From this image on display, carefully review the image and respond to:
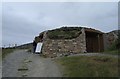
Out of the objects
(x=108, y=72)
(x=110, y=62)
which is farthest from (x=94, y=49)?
(x=108, y=72)

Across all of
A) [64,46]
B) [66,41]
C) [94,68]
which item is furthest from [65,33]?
[94,68]

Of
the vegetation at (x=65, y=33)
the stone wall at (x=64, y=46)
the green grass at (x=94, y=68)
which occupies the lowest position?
the green grass at (x=94, y=68)

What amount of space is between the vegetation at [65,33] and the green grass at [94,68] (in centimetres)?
880

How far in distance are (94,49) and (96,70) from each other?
15.2 meters

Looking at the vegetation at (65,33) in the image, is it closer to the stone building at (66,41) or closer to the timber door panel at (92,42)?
the stone building at (66,41)

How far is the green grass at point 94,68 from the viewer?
14994 mm

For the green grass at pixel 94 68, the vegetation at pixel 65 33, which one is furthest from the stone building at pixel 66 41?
the green grass at pixel 94 68

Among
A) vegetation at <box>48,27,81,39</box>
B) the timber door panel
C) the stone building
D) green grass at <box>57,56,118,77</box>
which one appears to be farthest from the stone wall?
green grass at <box>57,56,118,77</box>

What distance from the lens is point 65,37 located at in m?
27.2

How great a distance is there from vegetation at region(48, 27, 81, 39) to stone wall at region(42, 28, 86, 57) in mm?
505

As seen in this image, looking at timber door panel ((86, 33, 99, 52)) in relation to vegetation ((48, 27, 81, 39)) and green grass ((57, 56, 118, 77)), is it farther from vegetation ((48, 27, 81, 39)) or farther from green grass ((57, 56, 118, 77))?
green grass ((57, 56, 118, 77))

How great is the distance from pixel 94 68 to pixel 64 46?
35.5ft

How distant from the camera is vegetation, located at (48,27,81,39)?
27438 mm

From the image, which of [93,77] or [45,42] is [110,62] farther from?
[45,42]
